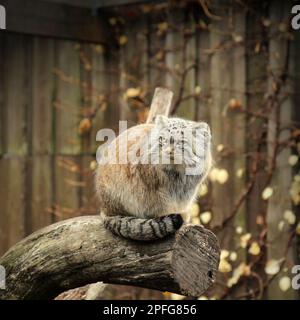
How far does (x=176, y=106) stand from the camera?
4.80 metres

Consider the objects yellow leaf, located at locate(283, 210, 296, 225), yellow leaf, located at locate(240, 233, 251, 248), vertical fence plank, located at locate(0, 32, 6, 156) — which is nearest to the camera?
yellow leaf, located at locate(283, 210, 296, 225)

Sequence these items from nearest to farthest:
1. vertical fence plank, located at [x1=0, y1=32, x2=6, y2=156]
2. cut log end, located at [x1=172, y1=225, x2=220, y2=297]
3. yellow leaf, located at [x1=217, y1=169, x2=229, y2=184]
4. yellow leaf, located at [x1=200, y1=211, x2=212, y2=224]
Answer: cut log end, located at [x1=172, y1=225, x2=220, y2=297] → yellow leaf, located at [x1=217, y1=169, x2=229, y2=184] → yellow leaf, located at [x1=200, y1=211, x2=212, y2=224] → vertical fence plank, located at [x1=0, y1=32, x2=6, y2=156]

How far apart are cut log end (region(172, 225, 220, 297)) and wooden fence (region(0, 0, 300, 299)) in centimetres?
161

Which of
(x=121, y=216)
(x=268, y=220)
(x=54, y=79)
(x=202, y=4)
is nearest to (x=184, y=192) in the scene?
(x=121, y=216)

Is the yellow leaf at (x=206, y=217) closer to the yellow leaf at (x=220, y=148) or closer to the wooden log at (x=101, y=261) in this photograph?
the yellow leaf at (x=220, y=148)

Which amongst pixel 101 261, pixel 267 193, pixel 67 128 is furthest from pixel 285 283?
pixel 67 128

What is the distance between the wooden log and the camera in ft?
8.50

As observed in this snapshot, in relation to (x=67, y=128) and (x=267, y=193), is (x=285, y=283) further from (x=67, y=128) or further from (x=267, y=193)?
(x=67, y=128)

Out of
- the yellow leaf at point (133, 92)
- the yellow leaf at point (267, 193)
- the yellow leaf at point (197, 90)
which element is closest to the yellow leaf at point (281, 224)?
the yellow leaf at point (267, 193)

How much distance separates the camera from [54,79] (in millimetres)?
5000

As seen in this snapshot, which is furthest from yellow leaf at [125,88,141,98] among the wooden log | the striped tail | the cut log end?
the cut log end

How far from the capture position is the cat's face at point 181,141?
2615 millimetres

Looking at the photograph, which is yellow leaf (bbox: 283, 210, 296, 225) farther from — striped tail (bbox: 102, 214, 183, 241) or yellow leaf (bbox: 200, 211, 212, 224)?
striped tail (bbox: 102, 214, 183, 241)

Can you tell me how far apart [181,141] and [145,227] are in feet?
1.12
